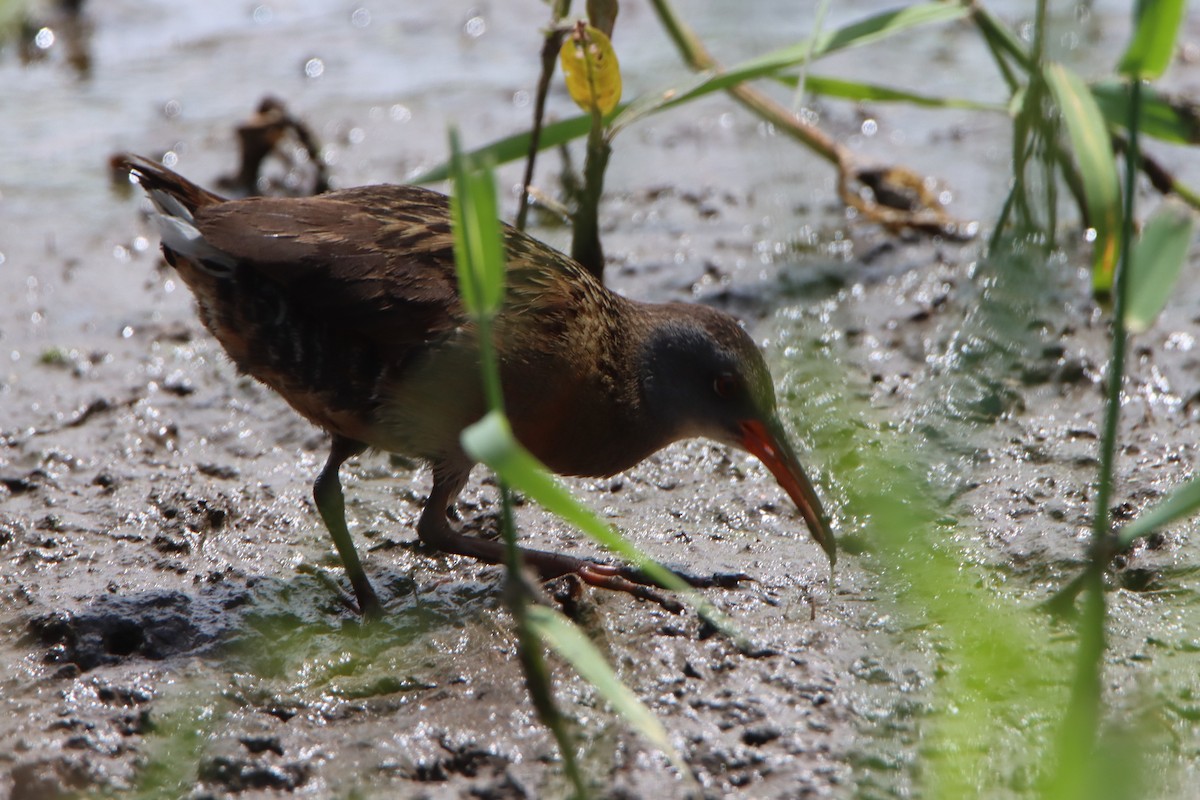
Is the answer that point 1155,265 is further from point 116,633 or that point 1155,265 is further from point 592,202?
point 592,202

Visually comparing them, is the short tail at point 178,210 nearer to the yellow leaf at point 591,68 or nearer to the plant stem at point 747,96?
the yellow leaf at point 591,68

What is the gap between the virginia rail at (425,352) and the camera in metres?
3.44

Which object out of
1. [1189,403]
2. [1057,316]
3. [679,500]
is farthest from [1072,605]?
[1057,316]

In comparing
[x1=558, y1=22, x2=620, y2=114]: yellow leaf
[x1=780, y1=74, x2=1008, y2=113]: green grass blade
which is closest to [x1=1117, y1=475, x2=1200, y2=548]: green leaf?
[x1=558, y1=22, x2=620, y2=114]: yellow leaf

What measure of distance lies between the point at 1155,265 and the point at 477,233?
1.02 m

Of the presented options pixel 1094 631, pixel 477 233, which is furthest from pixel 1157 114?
pixel 477 233

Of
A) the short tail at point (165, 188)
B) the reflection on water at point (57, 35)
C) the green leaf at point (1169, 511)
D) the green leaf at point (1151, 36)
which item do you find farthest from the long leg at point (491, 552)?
the reflection on water at point (57, 35)

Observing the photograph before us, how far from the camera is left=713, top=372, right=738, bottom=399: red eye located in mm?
3787

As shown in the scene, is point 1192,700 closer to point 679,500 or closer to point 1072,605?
point 1072,605

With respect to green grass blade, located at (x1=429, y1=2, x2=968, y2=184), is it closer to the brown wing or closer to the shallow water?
the shallow water

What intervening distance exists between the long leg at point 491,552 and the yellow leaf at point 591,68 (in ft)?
4.38

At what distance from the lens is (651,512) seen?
398 cm

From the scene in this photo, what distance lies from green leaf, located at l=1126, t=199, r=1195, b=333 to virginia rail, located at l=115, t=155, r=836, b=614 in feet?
4.95

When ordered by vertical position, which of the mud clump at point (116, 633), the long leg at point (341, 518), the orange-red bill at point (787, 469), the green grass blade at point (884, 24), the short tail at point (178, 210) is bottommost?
the mud clump at point (116, 633)
